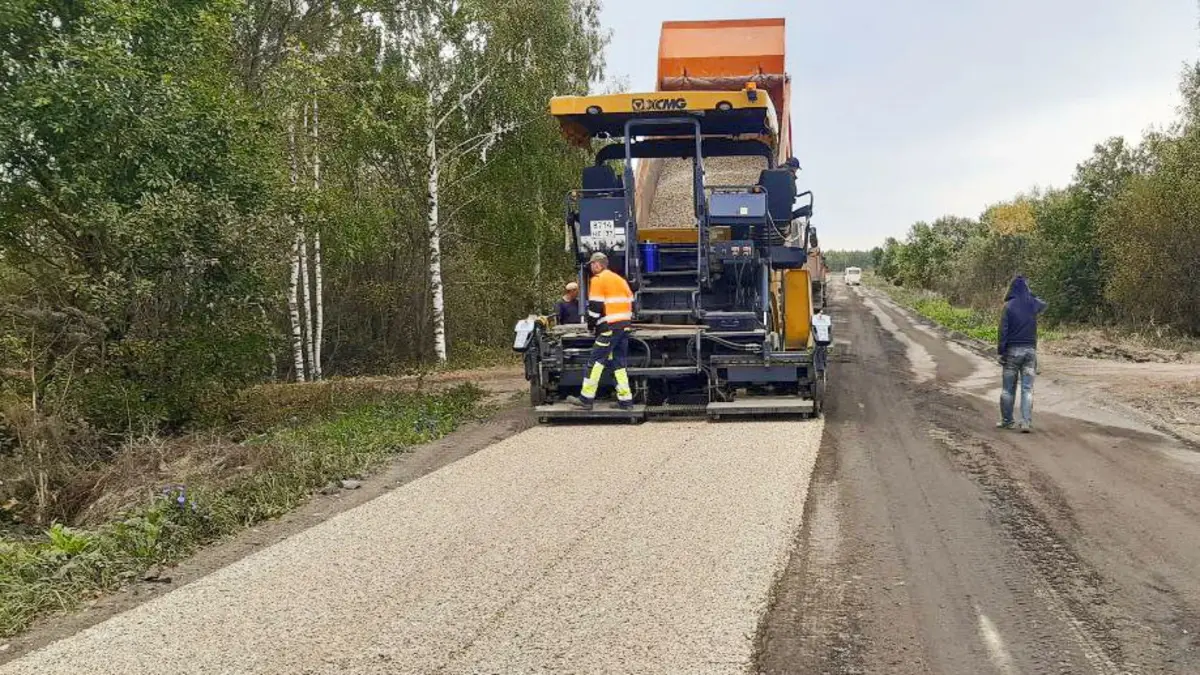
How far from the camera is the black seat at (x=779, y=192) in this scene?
923 centimetres

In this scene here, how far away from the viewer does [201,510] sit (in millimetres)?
5707

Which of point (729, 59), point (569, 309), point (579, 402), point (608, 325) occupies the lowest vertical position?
point (579, 402)

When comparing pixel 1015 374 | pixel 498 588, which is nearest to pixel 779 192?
pixel 1015 374

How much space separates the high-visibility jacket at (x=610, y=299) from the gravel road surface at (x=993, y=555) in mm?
2365

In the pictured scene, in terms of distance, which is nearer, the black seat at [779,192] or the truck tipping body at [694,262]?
the truck tipping body at [694,262]

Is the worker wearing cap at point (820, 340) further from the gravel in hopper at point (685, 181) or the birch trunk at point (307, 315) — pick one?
the birch trunk at point (307, 315)

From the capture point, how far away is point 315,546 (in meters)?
5.06

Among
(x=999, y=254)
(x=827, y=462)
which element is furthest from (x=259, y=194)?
(x=999, y=254)

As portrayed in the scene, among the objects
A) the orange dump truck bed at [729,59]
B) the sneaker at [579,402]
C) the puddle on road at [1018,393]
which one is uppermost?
the orange dump truck bed at [729,59]

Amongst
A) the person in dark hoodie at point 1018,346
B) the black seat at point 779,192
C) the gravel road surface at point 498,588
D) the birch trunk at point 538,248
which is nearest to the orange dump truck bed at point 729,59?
the black seat at point 779,192

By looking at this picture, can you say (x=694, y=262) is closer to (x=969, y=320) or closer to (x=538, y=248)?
(x=538, y=248)

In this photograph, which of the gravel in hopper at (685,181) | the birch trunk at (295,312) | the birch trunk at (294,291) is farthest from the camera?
the birch trunk at (295,312)

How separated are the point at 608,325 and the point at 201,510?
433cm

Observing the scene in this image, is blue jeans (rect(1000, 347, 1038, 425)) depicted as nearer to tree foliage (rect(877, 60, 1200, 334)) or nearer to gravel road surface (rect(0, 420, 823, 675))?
gravel road surface (rect(0, 420, 823, 675))
